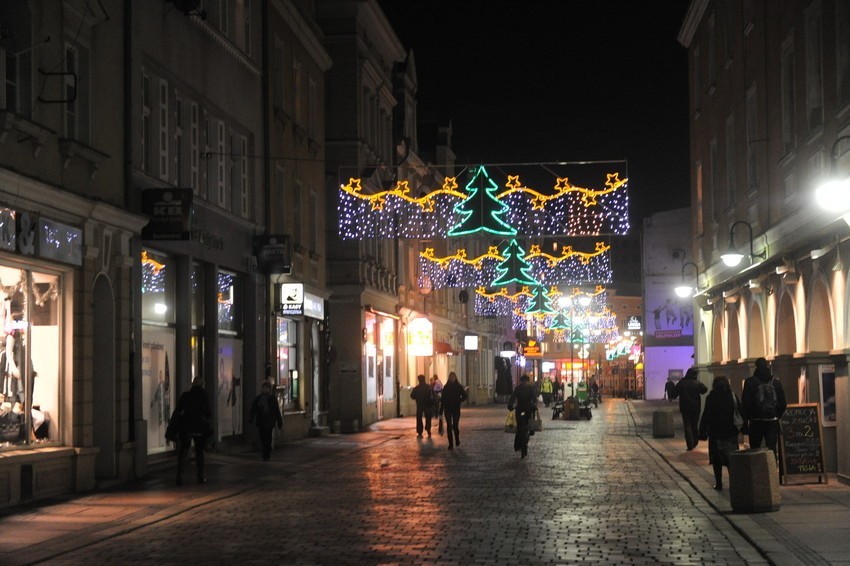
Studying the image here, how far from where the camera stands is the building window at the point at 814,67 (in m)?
20.2

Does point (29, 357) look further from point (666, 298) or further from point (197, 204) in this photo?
point (666, 298)

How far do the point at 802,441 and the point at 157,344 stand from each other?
38.0 feet

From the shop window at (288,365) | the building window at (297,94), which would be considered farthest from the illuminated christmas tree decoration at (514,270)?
the building window at (297,94)

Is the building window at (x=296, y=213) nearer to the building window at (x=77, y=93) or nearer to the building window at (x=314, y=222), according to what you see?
the building window at (x=314, y=222)

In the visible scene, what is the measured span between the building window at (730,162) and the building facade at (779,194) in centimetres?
4

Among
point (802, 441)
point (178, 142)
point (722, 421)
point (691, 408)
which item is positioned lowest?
point (802, 441)

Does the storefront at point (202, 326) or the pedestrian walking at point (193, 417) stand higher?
the storefront at point (202, 326)

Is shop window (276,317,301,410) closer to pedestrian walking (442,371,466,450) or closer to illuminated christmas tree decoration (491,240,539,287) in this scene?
pedestrian walking (442,371,466,450)

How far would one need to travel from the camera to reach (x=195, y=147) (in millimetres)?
26094

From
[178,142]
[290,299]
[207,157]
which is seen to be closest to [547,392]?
[290,299]

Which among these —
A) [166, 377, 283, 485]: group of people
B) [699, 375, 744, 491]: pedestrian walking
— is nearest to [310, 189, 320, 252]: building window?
[166, 377, 283, 485]: group of people

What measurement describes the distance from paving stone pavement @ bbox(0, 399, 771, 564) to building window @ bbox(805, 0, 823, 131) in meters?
6.20

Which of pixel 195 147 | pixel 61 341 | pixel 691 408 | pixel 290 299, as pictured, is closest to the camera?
pixel 61 341

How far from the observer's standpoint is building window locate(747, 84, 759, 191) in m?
26.8
